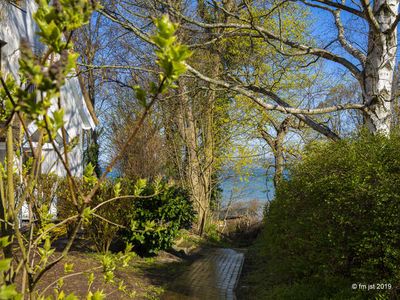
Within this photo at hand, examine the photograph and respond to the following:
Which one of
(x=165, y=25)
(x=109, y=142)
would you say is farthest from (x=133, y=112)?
(x=165, y=25)

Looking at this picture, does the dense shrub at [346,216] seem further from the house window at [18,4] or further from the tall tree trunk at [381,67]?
the house window at [18,4]

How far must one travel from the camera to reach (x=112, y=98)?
23203 millimetres

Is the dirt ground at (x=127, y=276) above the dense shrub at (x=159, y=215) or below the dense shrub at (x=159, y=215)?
below

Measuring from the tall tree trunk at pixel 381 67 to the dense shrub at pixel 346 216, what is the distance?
5.65 ft

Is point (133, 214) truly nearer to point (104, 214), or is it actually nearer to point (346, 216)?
point (104, 214)

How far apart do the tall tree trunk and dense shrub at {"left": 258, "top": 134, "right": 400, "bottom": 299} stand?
172 centimetres

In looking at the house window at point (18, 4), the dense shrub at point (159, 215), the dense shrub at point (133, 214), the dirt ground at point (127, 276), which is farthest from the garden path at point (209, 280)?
the house window at point (18, 4)

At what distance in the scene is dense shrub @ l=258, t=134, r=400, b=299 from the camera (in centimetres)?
439

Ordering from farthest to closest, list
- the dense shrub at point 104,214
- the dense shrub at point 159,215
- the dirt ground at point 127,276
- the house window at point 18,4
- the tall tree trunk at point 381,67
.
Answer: the dense shrub at point 159,215
the dense shrub at point 104,214
the house window at point 18,4
the tall tree trunk at point 381,67
the dirt ground at point 127,276

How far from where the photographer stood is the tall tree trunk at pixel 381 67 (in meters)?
7.36

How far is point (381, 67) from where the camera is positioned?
24.4 ft

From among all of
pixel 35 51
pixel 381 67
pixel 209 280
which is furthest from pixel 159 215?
pixel 381 67

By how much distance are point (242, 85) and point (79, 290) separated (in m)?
4.67

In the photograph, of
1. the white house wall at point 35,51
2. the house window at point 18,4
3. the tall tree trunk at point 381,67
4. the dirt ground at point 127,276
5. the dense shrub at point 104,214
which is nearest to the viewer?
the dirt ground at point 127,276
